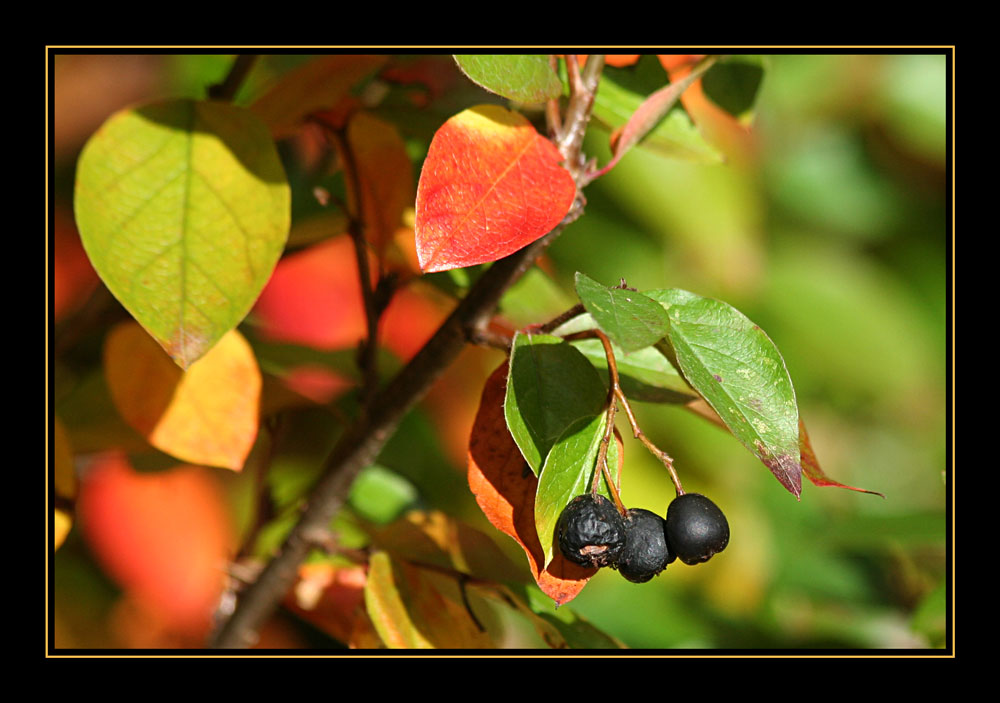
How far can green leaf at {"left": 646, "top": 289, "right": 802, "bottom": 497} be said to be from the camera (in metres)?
0.43

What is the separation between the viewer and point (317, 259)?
1309 millimetres

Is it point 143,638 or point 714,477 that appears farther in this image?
point 714,477

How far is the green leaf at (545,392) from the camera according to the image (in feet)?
1.47

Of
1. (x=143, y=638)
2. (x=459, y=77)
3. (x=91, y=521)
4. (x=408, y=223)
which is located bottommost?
(x=143, y=638)

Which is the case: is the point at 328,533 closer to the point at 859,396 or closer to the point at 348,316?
the point at 348,316

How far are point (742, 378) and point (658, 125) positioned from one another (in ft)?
0.78

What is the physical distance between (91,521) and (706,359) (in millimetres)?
881

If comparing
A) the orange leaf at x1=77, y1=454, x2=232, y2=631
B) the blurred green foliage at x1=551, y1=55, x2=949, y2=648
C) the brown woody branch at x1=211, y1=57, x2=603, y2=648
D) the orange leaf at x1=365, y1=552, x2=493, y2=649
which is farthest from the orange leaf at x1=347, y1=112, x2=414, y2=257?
the orange leaf at x1=77, y1=454, x2=232, y2=631

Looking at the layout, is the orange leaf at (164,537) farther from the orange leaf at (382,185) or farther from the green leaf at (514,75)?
the green leaf at (514,75)

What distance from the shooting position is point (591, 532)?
0.42 metres

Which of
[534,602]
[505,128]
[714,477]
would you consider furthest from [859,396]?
[505,128]

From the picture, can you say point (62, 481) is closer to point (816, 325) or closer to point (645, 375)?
point (645, 375)

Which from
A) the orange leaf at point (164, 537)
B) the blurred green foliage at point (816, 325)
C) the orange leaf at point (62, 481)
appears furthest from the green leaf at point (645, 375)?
the orange leaf at point (164, 537)

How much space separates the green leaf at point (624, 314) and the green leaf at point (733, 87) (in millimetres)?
308
